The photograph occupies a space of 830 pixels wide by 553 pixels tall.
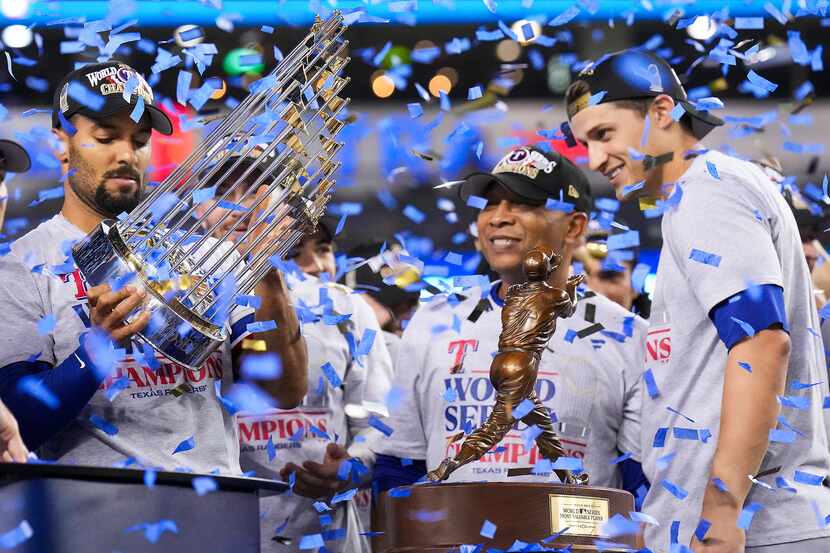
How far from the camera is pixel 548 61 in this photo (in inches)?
304

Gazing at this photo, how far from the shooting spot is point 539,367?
2.54 metres

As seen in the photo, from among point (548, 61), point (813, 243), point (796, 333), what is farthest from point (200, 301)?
point (548, 61)

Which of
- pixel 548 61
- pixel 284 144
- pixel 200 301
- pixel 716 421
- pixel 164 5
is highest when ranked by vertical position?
pixel 284 144

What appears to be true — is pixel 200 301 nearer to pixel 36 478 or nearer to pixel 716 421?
pixel 36 478

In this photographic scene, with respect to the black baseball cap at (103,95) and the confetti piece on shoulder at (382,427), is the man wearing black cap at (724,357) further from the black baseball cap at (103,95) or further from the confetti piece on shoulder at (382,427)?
the black baseball cap at (103,95)

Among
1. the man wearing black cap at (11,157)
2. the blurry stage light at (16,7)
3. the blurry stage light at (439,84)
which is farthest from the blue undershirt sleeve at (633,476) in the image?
the blurry stage light at (439,84)

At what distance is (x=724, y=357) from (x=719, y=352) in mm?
13

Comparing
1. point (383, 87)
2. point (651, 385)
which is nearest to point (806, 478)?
point (651, 385)

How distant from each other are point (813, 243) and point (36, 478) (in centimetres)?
272

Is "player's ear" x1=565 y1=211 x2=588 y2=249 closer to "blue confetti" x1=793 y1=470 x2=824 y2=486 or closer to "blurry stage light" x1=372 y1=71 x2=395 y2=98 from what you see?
"blue confetti" x1=793 y1=470 x2=824 y2=486

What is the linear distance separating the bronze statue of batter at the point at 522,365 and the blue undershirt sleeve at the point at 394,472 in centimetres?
81

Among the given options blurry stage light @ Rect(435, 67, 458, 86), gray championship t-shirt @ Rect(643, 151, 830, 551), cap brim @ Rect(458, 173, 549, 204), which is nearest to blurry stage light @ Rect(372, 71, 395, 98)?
blurry stage light @ Rect(435, 67, 458, 86)

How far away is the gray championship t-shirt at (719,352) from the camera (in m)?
2.05

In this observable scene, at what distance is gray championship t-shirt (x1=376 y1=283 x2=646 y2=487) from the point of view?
2.58 m
